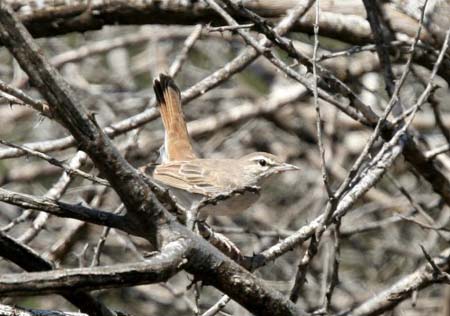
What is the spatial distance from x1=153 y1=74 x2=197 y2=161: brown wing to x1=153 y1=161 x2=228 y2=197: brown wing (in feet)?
0.62

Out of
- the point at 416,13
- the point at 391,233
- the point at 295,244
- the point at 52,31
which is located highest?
the point at 52,31

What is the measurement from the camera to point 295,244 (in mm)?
3461

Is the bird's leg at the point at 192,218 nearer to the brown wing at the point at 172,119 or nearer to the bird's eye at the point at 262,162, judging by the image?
the brown wing at the point at 172,119

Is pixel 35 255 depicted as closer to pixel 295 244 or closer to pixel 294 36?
pixel 295 244

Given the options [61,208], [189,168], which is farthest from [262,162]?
[61,208]

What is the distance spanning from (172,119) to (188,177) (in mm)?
355

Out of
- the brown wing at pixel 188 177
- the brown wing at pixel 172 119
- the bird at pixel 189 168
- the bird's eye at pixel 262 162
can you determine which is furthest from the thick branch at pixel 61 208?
the bird's eye at pixel 262 162

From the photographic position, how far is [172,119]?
5.52 metres

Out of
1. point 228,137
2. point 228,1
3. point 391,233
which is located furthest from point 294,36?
point 228,1

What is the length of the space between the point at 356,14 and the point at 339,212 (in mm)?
2071

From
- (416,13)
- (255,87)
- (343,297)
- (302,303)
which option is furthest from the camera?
(255,87)

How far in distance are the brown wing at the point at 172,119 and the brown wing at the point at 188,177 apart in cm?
19

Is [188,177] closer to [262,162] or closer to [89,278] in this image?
[262,162]

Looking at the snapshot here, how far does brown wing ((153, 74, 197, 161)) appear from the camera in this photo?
5.11m
